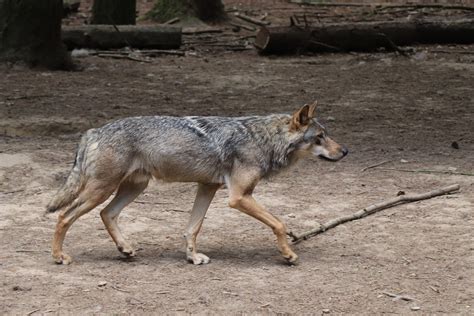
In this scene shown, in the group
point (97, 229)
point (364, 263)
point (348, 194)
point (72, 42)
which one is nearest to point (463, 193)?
point (348, 194)

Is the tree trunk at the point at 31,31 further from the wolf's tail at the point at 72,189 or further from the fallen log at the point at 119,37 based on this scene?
the wolf's tail at the point at 72,189

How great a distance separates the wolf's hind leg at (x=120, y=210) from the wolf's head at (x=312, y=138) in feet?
4.23

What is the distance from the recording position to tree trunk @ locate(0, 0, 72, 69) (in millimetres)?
15180

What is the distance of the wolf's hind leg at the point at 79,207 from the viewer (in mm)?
6844

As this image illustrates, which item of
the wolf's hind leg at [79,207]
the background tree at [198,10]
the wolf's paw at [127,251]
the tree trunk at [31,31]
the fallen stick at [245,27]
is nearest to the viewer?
the wolf's hind leg at [79,207]

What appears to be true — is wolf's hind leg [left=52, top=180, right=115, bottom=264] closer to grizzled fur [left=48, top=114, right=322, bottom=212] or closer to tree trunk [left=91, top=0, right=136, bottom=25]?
grizzled fur [left=48, top=114, right=322, bottom=212]

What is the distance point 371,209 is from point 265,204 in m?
1.07

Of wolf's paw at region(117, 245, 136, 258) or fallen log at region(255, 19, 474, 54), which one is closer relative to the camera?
wolf's paw at region(117, 245, 136, 258)

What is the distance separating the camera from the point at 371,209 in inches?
328

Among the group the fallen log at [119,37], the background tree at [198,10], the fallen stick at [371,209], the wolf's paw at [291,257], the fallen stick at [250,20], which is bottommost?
the fallen stick at [250,20]

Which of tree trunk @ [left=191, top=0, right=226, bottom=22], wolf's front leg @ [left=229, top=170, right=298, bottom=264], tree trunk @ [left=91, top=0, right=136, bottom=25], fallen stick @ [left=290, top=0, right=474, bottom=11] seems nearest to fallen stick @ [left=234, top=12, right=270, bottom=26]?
tree trunk @ [left=191, top=0, right=226, bottom=22]

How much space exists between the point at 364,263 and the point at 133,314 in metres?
2.05

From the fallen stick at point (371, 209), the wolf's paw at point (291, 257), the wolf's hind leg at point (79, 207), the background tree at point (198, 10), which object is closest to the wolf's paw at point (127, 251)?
the wolf's hind leg at point (79, 207)

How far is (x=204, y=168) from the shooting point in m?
7.07
